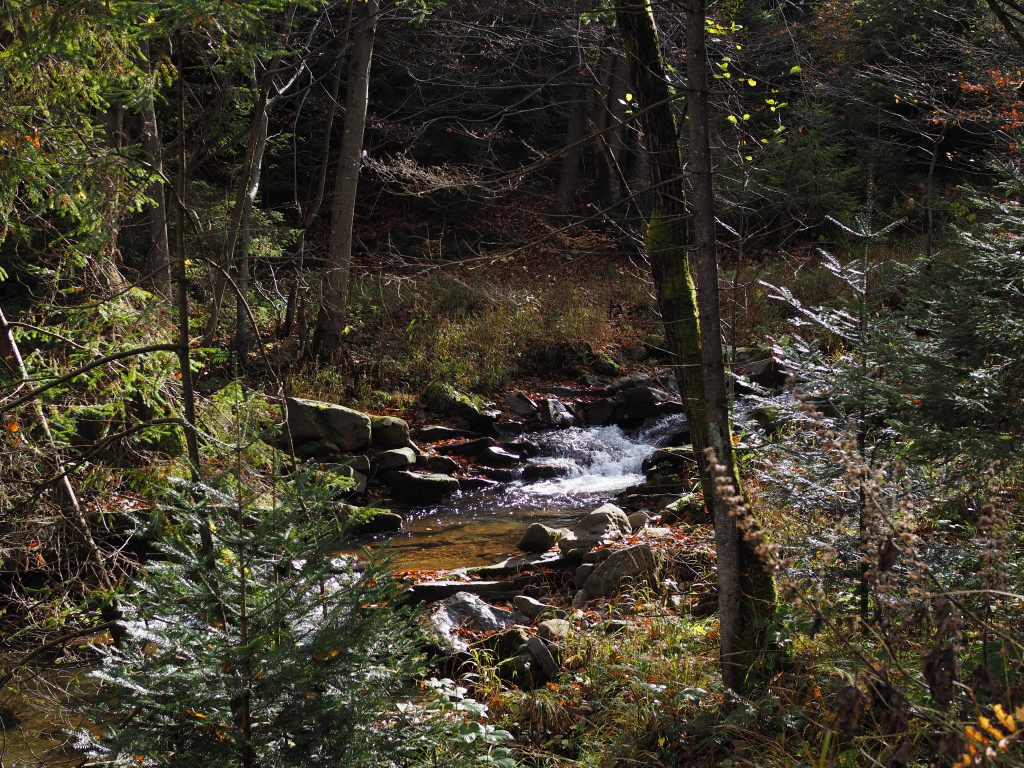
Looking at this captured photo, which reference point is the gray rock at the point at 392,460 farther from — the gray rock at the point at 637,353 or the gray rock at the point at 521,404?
the gray rock at the point at 637,353

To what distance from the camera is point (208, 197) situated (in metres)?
12.5

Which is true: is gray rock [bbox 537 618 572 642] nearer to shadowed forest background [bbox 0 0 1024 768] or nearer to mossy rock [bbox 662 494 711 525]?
shadowed forest background [bbox 0 0 1024 768]

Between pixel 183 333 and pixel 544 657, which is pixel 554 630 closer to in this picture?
pixel 544 657

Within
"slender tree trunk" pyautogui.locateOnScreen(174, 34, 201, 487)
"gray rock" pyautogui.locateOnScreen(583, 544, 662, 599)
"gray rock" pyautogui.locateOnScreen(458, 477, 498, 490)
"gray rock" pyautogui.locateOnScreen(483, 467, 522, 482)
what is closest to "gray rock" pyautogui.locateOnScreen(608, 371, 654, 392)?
"gray rock" pyautogui.locateOnScreen(483, 467, 522, 482)

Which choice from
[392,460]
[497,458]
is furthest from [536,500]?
[392,460]

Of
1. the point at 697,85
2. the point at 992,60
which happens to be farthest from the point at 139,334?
the point at 992,60

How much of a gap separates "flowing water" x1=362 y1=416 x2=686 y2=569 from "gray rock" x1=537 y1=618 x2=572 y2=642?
217 centimetres

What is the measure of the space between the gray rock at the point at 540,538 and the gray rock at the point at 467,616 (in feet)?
5.71

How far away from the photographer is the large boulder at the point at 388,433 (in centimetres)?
1064

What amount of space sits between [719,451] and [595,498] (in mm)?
6409

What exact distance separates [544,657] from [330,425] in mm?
6061

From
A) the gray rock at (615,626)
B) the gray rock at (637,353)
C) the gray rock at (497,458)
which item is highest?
the gray rock at (637,353)

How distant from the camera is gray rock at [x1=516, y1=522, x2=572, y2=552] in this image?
767 cm

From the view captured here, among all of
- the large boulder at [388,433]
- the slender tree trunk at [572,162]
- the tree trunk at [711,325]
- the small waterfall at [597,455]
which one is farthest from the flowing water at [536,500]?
the slender tree trunk at [572,162]
